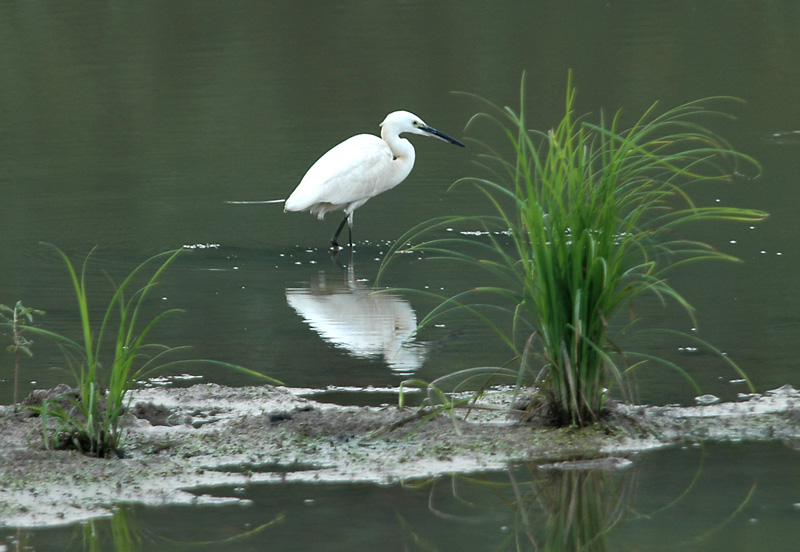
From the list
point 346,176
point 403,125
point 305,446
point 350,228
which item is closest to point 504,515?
point 305,446

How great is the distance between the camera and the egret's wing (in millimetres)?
10102

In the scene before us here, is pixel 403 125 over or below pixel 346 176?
over

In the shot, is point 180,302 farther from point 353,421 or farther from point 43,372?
point 353,421

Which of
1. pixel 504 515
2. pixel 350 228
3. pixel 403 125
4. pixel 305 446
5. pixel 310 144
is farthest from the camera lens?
pixel 310 144

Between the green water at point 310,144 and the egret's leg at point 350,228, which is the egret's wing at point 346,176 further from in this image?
the green water at point 310,144

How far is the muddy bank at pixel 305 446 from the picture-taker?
4402 millimetres

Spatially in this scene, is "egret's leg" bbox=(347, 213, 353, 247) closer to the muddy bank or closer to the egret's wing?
the egret's wing

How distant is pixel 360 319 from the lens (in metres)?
7.57

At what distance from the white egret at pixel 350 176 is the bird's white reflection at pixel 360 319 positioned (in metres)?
1.29

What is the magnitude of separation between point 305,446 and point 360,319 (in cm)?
269

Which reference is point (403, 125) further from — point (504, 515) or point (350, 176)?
point (504, 515)

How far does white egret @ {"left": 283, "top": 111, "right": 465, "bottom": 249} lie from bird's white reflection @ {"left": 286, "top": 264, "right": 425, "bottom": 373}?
129 centimetres

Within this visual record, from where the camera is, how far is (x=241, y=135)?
15.3m

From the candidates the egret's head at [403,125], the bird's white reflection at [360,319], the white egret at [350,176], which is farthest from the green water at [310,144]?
the egret's head at [403,125]
